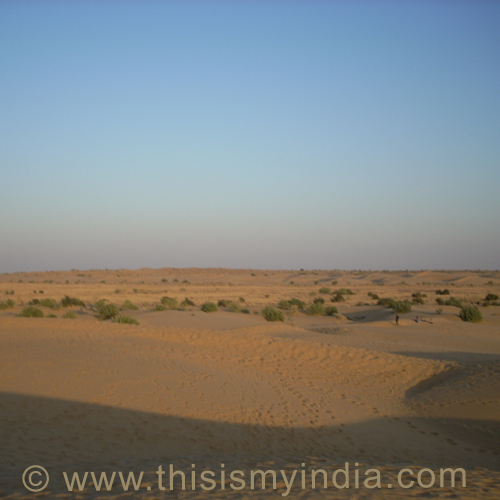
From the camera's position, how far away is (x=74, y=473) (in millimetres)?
6227

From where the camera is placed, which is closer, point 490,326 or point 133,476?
point 133,476

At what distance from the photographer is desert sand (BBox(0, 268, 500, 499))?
6.92 metres

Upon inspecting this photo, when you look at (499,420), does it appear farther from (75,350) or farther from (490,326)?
(490,326)

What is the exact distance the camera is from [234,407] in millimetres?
10195

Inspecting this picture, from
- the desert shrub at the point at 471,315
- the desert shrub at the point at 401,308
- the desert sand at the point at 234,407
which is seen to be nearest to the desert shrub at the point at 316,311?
the desert shrub at the point at 401,308

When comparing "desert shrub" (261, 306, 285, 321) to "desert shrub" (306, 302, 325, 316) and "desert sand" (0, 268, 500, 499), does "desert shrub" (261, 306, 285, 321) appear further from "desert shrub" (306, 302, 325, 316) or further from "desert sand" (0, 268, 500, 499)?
"desert sand" (0, 268, 500, 499)

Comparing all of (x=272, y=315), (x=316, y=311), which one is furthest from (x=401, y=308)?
(x=272, y=315)

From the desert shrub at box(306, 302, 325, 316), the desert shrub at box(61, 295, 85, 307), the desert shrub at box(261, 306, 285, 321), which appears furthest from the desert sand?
the desert shrub at box(61, 295, 85, 307)

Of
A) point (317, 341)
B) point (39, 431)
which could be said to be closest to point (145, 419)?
point (39, 431)

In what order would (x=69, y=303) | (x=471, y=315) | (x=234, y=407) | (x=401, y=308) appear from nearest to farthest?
(x=234, y=407) → (x=471, y=315) → (x=401, y=308) → (x=69, y=303)

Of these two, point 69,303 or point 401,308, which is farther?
point 69,303

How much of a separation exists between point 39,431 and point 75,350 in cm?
502

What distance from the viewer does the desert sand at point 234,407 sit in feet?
22.7

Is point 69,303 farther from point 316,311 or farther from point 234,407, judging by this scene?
point 234,407
